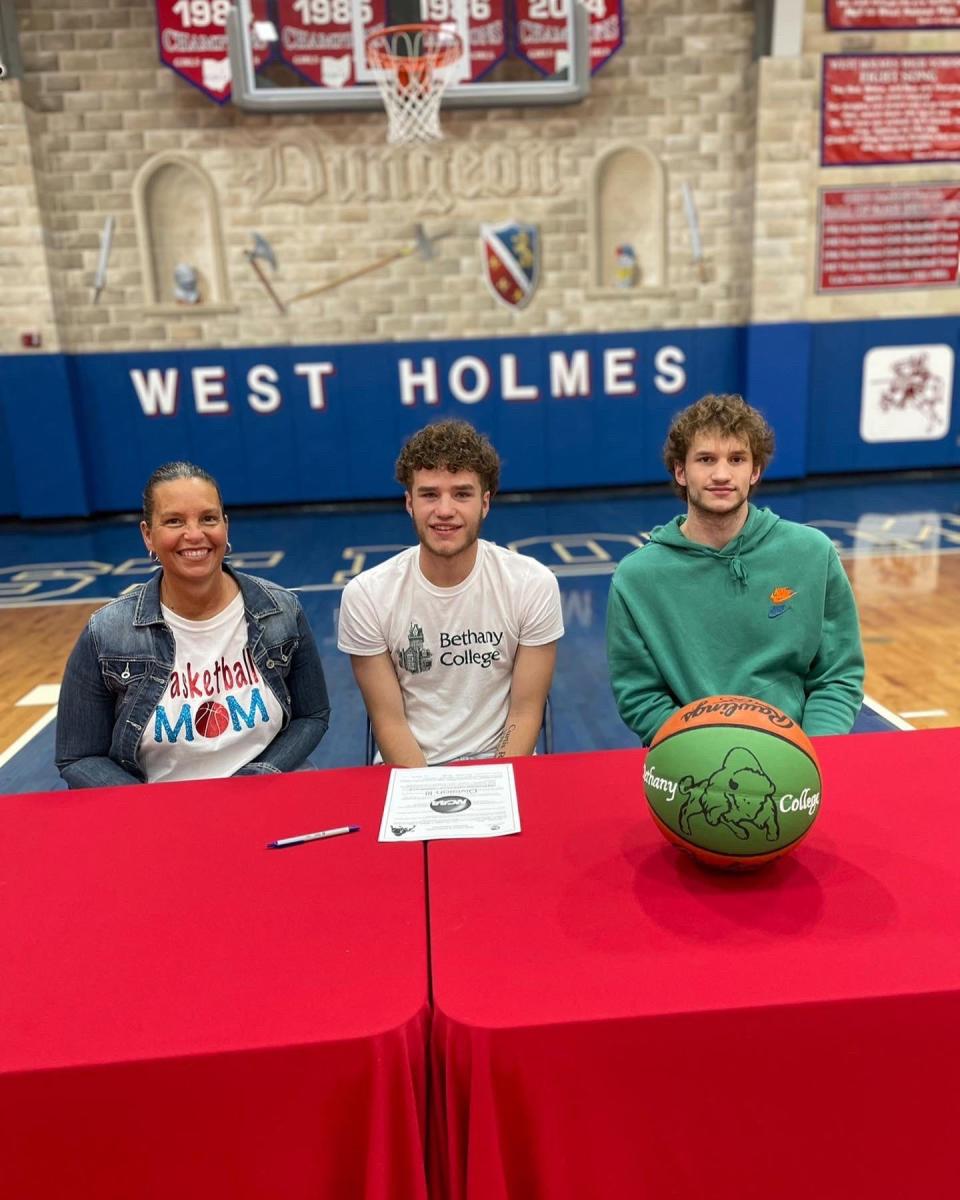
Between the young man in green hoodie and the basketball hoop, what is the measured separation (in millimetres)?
7170

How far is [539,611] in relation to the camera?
2.32 metres

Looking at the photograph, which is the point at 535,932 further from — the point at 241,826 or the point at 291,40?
the point at 291,40

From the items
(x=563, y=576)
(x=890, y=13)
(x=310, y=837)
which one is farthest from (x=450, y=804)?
(x=890, y=13)

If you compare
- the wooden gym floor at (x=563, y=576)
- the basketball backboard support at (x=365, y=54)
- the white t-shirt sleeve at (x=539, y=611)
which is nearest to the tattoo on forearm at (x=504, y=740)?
the white t-shirt sleeve at (x=539, y=611)

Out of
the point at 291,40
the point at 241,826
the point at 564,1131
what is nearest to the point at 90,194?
the point at 291,40

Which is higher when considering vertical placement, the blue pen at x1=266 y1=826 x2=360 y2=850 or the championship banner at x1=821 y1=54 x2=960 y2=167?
the championship banner at x1=821 y1=54 x2=960 y2=167

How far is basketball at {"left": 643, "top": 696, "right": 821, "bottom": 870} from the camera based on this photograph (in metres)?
1.25

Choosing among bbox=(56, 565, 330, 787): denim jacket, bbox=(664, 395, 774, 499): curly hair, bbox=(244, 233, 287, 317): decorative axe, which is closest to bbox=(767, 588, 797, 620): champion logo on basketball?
bbox=(664, 395, 774, 499): curly hair

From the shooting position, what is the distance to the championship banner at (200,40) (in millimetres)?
8141

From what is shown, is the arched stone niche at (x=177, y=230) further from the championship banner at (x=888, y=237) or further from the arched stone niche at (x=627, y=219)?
the championship banner at (x=888, y=237)

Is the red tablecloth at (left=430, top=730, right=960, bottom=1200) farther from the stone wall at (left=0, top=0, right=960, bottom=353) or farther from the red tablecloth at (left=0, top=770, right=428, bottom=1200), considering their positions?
the stone wall at (left=0, top=0, right=960, bottom=353)

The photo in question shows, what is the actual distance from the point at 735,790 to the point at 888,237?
967 centimetres

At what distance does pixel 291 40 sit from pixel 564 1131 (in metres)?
9.54

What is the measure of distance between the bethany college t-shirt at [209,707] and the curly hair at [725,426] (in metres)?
1.23
